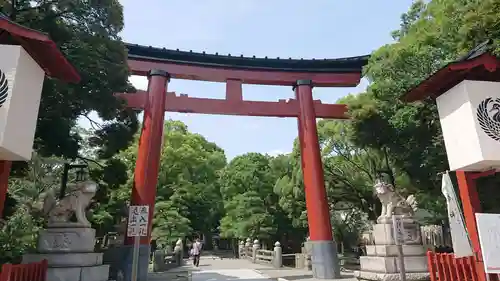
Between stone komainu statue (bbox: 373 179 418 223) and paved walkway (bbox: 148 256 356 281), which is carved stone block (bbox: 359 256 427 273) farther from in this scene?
paved walkway (bbox: 148 256 356 281)

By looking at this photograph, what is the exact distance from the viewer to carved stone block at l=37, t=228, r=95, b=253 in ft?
24.6

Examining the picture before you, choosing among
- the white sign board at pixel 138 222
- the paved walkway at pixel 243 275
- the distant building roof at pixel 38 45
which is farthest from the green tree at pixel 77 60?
the paved walkway at pixel 243 275

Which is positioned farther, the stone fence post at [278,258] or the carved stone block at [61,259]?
the stone fence post at [278,258]

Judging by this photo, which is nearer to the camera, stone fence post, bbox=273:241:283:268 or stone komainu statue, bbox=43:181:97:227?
stone komainu statue, bbox=43:181:97:227

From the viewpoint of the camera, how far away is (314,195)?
44.5 feet

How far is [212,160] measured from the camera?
36656mm

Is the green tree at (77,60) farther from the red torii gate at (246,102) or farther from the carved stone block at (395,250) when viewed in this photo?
the carved stone block at (395,250)

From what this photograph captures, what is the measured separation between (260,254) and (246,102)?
10.6 m

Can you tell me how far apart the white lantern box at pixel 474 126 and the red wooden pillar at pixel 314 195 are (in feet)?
23.1

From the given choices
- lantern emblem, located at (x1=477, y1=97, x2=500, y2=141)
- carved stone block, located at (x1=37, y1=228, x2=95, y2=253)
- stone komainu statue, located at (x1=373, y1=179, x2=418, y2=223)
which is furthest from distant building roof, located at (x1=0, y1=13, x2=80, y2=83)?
stone komainu statue, located at (x1=373, y1=179, x2=418, y2=223)

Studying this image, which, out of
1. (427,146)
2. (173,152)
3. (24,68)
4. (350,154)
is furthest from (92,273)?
(173,152)

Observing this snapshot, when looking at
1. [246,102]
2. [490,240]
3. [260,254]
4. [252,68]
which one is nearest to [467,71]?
[490,240]

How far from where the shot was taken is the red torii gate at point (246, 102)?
1279 centimetres

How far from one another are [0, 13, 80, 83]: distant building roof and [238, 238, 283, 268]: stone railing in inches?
546
